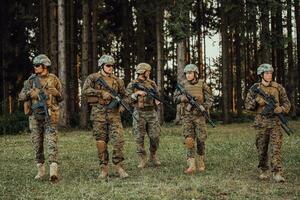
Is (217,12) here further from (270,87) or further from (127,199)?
(127,199)

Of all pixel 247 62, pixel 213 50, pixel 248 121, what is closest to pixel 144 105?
pixel 248 121

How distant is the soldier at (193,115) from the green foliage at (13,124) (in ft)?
49.5

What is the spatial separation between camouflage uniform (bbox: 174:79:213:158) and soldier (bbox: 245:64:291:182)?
5.23 feet

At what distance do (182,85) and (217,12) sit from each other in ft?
86.7

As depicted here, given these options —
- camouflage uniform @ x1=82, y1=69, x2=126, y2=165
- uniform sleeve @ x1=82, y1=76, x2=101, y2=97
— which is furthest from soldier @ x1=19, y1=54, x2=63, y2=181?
camouflage uniform @ x1=82, y1=69, x2=126, y2=165

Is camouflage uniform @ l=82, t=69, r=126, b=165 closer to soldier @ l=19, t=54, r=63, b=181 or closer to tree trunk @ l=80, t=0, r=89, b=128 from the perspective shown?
soldier @ l=19, t=54, r=63, b=181

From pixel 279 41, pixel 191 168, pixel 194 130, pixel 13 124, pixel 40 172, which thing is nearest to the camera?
pixel 40 172

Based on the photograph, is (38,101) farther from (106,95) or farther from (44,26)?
(44,26)

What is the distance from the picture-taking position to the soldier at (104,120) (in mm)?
10961

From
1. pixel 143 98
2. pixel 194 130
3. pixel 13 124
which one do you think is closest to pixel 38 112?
pixel 143 98

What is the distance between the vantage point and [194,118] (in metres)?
12.1

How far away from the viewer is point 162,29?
92.3ft

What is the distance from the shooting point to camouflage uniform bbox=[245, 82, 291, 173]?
34.2 feet

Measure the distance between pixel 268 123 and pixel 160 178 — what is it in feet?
7.83
